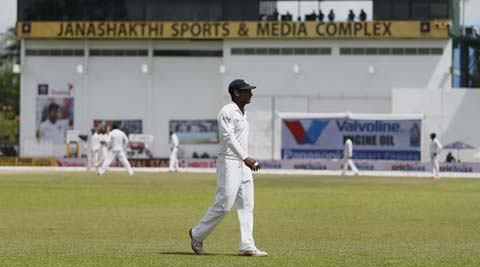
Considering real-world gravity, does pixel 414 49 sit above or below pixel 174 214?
above

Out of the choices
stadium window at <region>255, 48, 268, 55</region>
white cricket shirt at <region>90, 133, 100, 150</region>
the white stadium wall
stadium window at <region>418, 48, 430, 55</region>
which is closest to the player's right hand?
white cricket shirt at <region>90, 133, 100, 150</region>

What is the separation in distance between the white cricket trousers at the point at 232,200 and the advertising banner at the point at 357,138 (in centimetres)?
4828

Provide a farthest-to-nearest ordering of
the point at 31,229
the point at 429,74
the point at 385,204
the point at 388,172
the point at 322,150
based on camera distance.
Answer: the point at 429,74, the point at 322,150, the point at 388,172, the point at 385,204, the point at 31,229

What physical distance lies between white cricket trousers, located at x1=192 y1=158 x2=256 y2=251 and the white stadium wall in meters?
57.6

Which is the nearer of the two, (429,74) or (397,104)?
(397,104)

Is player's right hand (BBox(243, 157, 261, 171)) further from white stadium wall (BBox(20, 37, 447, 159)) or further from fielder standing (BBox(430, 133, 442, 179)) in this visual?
white stadium wall (BBox(20, 37, 447, 159))

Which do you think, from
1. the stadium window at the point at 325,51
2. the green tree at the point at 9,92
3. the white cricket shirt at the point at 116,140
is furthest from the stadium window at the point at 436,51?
the green tree at the point at 9,92

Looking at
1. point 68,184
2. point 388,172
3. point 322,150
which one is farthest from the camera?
point 322,150

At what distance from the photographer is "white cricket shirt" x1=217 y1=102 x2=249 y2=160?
13.6m

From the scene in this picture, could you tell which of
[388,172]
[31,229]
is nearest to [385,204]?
[31,229]

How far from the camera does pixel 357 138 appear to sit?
62.3m

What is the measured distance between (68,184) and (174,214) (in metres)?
14.8

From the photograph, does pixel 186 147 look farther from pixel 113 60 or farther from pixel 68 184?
pixel 68 184

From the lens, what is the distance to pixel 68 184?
36.5m
